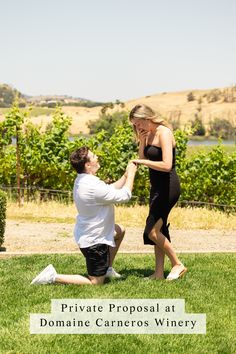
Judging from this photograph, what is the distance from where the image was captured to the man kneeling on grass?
5.88 metres

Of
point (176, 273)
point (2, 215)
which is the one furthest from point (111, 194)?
point (2, 215)

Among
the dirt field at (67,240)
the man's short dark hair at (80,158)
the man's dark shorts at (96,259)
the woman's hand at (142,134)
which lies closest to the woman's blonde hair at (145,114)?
the woman's hand at (142,134)

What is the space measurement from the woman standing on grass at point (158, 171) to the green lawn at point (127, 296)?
0.38m

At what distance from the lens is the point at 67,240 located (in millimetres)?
9414

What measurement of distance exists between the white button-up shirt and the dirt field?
2.19 metres

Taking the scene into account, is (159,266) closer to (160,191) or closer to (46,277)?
(160,191)

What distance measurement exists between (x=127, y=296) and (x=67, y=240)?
3952 millimetres

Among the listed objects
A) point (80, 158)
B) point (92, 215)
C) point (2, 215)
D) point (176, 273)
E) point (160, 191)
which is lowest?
point (176, 273)

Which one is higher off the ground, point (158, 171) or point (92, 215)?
point (158, 171)

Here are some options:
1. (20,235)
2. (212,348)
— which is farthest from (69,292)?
(20,235)

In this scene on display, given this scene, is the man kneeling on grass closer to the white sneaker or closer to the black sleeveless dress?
the black sleeveless dress

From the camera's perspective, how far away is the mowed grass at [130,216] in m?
11.7

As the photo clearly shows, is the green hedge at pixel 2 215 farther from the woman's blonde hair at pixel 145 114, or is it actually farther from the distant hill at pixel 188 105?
the distant hill at pixel 188 105

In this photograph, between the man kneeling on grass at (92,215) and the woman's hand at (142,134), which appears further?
the woman's hand at (142,134)
